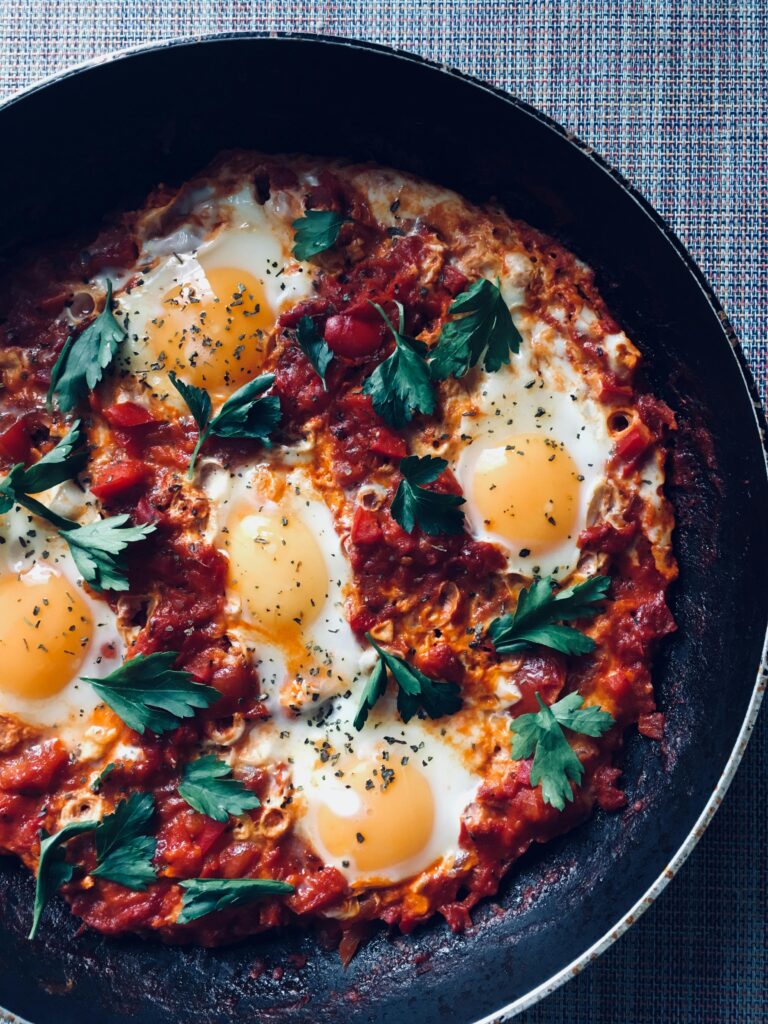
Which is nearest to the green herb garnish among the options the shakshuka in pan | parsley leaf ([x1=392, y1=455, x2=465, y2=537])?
the shakshuka in pan

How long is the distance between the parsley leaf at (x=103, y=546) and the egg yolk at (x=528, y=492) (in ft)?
4.47

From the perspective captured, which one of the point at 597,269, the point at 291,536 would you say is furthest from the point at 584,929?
the point at 597,269

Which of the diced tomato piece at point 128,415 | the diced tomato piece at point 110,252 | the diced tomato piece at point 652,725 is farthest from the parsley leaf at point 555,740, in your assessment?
the diced tomato piece at point 110,252

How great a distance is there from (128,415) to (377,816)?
1936 millimetres

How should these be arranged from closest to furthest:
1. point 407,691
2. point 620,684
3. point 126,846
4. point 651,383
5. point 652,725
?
1. point 407,691
2. point 126,846
3. point 620,684
4. point 652,725
5. point 651,383

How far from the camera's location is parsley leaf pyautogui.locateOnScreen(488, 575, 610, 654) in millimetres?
3994

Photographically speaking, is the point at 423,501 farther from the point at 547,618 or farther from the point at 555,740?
the point at 555,740

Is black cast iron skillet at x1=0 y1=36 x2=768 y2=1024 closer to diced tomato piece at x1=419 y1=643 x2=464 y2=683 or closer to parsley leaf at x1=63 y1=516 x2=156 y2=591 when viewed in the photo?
diced tomato piece at x1=419 y1=643 x2=464 y2=683

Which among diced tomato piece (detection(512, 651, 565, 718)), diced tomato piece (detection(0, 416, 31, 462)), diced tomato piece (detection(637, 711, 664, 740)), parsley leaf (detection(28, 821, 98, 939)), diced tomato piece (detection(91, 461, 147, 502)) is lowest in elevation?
parsley leaf (detection(28, 821, 98, 939))

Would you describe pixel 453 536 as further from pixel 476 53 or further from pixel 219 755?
pixel 476 53

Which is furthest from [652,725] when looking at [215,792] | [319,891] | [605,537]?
[215,792]

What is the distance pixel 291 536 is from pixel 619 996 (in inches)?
96.4

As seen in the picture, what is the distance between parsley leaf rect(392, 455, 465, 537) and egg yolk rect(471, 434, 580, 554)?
167 millimetres

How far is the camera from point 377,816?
4.00m
